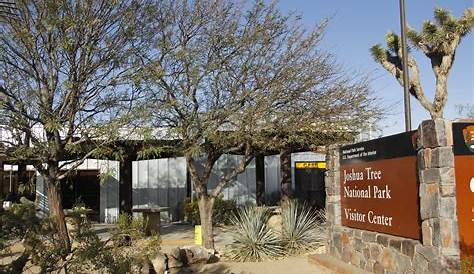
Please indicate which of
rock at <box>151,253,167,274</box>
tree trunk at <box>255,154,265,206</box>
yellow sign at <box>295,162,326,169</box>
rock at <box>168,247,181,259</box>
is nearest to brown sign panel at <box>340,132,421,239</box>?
rock at <box>168,247,181,259</box>

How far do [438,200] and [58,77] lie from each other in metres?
5.73

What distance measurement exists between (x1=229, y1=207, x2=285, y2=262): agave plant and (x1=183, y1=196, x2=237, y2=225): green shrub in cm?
976

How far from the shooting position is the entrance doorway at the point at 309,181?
28.6 meters

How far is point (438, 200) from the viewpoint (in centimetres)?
730

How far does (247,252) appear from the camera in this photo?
12500mm

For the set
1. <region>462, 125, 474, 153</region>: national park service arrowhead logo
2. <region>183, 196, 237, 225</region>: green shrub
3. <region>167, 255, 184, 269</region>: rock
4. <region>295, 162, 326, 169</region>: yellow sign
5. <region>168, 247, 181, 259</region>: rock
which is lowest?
<region>167, 255, 184, 269</region>: rock

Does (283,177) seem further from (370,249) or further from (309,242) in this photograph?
(370,249)

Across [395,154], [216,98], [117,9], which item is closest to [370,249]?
[395,154]

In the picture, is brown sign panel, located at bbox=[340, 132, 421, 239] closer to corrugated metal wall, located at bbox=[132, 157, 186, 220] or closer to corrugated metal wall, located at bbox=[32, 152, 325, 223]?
corrugated metal wall, located at bbox=[32, 152, 325, 223]

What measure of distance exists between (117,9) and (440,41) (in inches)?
546

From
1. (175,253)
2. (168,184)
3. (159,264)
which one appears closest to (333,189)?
(175,253)

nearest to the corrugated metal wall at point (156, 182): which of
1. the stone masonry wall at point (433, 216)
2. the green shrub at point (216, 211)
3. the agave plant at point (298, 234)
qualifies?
the green shrub at point (216, 211)

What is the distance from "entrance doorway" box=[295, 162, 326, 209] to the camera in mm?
28641

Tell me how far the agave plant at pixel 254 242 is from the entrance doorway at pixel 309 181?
15539 mm
